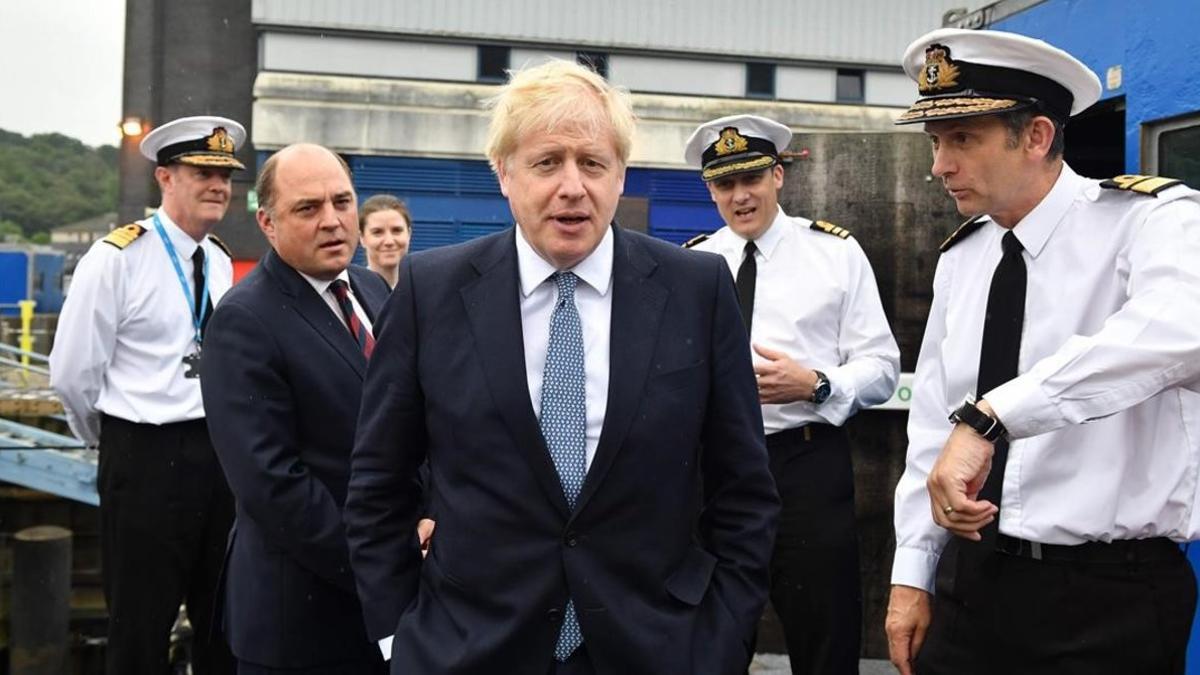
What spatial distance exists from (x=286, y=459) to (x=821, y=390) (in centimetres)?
186

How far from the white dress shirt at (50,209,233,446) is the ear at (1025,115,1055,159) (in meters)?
3.25

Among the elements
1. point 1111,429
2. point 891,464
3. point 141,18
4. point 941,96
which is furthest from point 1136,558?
point 141,18

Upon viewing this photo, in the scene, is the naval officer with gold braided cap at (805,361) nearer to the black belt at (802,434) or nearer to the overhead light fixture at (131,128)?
the black belt at (802,434)

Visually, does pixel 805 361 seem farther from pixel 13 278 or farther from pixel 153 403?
pixel 13 278

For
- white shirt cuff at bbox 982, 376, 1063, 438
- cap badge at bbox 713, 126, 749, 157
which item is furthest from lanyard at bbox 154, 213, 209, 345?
white shirt cuff at bbox 982, 376, 1063, 438

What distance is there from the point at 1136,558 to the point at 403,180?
19.5 m

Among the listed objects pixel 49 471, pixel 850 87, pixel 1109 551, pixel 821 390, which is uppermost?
pixel 850 87

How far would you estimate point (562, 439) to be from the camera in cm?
214

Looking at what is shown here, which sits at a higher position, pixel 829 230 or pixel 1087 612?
pixel 829 230

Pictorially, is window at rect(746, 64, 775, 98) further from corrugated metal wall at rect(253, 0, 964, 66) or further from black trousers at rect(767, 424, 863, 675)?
black trousers at rect(767, 424, 863, 675)

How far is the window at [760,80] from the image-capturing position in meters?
22.8

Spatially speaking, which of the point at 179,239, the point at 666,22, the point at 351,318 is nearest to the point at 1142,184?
the point at 351,318

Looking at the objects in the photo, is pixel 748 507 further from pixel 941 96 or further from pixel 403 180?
pixel 403 180

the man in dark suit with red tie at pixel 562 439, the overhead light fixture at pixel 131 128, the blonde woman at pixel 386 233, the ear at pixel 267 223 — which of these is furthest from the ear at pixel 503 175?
the overhead light fixture at pixel 131 128
